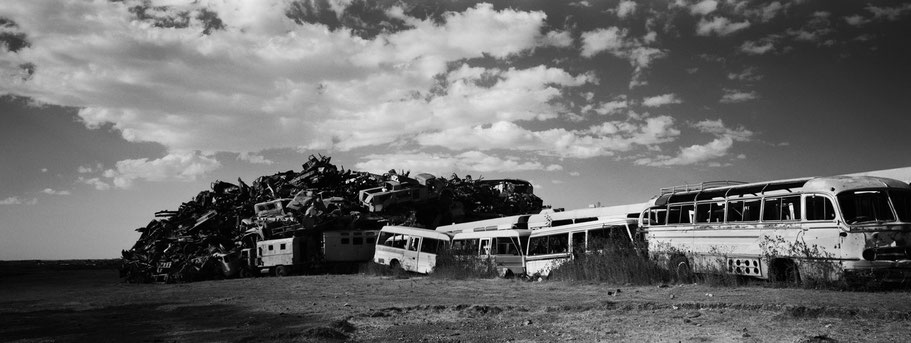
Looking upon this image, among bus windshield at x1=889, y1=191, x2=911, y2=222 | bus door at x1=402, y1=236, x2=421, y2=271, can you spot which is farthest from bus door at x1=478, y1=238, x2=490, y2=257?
bus windshield at x1=889, y1=191, x2=911, y2=222

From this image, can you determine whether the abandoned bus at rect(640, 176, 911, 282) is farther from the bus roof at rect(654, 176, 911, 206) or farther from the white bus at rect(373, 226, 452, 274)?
the white bus at rect(373, 226, 452, 274)

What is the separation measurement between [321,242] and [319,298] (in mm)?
14737

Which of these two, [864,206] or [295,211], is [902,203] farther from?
[295,211]

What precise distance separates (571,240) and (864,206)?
28.9 feet

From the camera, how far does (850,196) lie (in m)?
13.5

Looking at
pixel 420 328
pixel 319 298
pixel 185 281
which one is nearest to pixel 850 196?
pixel 420 328

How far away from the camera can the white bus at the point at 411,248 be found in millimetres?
25727

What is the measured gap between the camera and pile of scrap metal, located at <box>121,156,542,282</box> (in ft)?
106

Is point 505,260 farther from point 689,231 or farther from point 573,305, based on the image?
point 573,305

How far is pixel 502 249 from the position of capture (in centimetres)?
2262

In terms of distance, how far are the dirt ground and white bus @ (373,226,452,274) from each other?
871 centimetres

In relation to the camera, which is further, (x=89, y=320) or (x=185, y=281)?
(x=185, y=281)

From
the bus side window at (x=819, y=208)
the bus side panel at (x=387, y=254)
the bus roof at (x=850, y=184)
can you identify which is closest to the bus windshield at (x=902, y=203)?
the bus roof at (x=850, y=184)

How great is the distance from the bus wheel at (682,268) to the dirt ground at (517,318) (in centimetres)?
83
